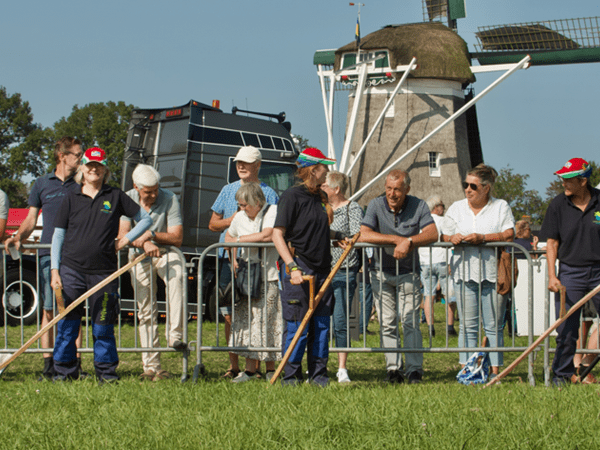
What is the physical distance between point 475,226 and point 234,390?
265cm

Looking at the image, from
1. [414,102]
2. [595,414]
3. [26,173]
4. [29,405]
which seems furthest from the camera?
[26,173]

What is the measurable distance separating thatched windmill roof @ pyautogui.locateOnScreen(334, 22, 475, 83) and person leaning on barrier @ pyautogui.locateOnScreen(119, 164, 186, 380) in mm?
21081

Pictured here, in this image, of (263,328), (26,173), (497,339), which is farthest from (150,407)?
(26,173)

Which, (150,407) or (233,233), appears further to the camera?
(233,233)

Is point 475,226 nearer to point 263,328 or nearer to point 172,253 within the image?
point 263,328

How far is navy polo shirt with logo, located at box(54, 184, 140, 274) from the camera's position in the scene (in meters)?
5.10

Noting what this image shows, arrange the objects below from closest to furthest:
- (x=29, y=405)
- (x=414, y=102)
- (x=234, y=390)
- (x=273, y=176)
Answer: (x=29, y=405) < (x=234, y=390) < (x=273, y=176) < (x=414, y=102)

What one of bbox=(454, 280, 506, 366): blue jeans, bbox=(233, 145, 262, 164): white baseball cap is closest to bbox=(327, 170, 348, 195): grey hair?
bbox=(233, 145, 262, 164): white baseball cap

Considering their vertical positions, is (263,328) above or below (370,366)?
above

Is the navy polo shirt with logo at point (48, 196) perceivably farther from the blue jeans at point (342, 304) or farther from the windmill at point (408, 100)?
the windmill at point (408, 100)

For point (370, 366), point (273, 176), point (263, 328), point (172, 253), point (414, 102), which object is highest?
point (414, 102)

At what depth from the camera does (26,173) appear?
5022 centimetres

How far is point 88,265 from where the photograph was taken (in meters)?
5.10

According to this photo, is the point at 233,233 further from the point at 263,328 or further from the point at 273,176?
the point at 273,176
